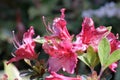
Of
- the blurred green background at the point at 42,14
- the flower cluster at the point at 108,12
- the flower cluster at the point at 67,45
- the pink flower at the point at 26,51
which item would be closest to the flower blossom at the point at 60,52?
the flower cluster at the point at 67,45

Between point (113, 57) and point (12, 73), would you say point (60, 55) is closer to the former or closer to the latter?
point (113, 57)

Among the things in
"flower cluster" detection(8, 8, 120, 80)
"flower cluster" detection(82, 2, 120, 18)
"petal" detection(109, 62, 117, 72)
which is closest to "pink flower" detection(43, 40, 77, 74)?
"flower cluster" detection(8, 8, 120, 80)

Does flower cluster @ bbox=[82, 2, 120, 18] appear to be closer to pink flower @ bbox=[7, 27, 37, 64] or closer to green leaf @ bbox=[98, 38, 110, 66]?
pink flower @ bbox=[7, 27, 37, 64]

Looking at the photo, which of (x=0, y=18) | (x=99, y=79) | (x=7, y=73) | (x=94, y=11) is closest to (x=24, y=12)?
(x=0, y=18)

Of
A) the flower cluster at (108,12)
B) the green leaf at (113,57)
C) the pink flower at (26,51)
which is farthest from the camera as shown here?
the flower cluster at (108,12)

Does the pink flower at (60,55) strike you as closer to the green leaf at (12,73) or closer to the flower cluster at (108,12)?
the green leaf at (12,73)

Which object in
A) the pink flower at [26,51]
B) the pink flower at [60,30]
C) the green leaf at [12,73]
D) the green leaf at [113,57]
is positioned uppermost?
the pink flower at [60,30]

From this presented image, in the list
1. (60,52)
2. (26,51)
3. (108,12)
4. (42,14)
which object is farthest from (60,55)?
(42,14)
